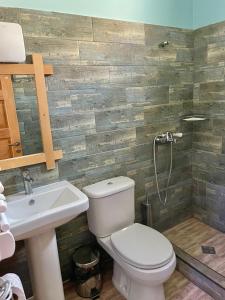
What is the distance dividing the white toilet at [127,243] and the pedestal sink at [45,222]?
27 cm

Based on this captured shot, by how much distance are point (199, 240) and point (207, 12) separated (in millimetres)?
2150

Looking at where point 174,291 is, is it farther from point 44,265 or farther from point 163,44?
point 163,44

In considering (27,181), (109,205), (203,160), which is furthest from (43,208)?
(203,160)

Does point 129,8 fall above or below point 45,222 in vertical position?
above

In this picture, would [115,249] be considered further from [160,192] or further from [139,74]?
[139,74]

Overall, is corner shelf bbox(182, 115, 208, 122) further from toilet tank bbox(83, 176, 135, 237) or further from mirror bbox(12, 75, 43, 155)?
mirror bbox(12, 75, 43, 155)

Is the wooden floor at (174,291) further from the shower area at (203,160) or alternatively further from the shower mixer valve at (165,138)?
the shower mixer valve at (165,138)

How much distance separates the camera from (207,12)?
2088mm

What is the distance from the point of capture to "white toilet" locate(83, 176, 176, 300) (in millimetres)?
1473

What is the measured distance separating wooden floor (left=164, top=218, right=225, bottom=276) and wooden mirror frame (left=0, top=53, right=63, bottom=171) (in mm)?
1467

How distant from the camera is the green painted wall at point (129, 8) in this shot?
149 cm

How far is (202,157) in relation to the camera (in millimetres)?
2402

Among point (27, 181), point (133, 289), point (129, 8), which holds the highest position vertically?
point (129, 8)

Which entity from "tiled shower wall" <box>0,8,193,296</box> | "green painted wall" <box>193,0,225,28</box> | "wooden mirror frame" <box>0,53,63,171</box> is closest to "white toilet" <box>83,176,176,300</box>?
"tiled shower wall" <box>0,8,193,296</box>
